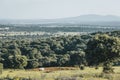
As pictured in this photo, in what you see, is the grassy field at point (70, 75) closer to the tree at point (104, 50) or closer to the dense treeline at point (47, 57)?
the tree at point (104, 50)

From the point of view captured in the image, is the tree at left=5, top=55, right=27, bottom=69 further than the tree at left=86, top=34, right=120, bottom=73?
Yes

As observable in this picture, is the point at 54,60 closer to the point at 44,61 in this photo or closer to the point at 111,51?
the point at 44,61

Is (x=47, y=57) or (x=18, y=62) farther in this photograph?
(x=47, y=57)

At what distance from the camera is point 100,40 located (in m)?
55.2

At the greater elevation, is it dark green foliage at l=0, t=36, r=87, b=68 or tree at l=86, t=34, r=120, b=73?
A: tree at l=86, t=34, r=120, b=73

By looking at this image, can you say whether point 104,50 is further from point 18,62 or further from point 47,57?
point 47,57

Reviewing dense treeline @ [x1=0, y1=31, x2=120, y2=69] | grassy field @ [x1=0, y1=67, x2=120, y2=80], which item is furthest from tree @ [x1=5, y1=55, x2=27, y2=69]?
grassy field @ [x1=0, y1=67, x2=120, y2=80]

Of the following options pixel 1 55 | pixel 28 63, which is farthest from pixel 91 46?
pixel 1 55

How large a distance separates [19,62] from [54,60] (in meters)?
13.4

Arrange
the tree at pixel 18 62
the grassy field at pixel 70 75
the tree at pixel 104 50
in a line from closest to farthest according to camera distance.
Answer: the grassy field at pixel 70 75, the tree at pixel 104 50, the tree at pixel 18 62

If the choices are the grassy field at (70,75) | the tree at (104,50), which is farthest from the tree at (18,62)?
the grassy field at (70,75)

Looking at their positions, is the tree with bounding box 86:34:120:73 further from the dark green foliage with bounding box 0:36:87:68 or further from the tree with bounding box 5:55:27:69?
the dark green foliage with bounding box 0:36:87:68

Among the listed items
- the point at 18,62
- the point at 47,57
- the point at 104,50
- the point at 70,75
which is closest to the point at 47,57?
the point at 47,57

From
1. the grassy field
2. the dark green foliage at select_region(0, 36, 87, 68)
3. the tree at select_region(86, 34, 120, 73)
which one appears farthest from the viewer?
the dark green foliage at select_region(0, 36, 87, 68)
